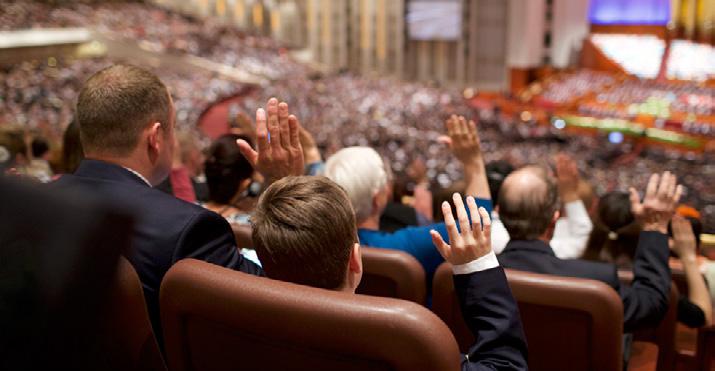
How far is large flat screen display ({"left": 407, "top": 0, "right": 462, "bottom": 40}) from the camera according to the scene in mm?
19844

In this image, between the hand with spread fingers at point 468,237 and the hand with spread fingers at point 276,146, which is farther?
the hand with spread fingers at point 276,146

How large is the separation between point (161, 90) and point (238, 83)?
1447cm

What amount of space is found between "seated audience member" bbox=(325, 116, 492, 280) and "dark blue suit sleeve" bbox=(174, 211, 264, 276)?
0.66 meters

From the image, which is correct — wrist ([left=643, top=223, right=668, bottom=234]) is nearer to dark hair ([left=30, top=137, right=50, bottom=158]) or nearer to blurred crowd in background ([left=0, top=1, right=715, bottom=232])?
blurred crowd in background ([left=0, top=1, right=715, bottom=232])

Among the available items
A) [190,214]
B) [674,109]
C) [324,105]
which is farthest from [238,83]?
[190,214]

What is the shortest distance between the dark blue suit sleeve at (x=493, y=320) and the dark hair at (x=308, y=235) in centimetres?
26

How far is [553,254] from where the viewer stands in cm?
206

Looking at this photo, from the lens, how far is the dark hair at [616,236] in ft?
8.82

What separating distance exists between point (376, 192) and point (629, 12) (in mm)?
17236

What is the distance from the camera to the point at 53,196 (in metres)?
0.65

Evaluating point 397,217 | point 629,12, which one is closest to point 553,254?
point 397,217

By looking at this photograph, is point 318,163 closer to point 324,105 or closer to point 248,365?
point 248,365

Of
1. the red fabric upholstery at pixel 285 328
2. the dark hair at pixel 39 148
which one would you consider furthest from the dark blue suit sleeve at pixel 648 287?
the dark hair at pixel 39 148

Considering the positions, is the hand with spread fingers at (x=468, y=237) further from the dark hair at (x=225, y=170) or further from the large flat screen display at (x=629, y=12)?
the large flat screen display at (x=629, y=12)
